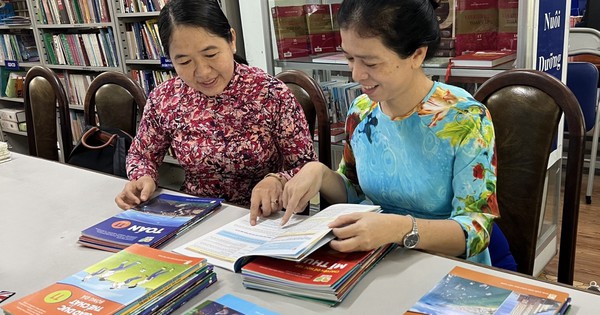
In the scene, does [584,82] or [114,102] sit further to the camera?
[584,82]

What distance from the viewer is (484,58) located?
2059 millimetres

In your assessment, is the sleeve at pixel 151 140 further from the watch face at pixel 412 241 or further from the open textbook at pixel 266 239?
the watch face at pixel 412 241

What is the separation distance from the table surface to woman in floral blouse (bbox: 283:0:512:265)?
0.28ft

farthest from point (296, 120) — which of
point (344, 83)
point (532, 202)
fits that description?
point (344, 83)

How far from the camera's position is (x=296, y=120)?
162 centimetres

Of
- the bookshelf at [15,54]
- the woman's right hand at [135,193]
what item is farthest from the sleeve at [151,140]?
Result: the bookshelf at [15,54]

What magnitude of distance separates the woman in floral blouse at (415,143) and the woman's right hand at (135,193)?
1.50ft

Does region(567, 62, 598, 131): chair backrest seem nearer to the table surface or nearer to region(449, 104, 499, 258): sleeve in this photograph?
region(449, 104, 499, 258): sleeve

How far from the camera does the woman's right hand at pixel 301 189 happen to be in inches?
47.2

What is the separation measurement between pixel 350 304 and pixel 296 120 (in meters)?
0.81

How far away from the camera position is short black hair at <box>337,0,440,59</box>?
113 cm

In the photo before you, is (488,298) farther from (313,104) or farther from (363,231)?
(313,104)

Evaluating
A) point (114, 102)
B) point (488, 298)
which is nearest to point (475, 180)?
point (488, 298)

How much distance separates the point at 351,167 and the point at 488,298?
0.66m
